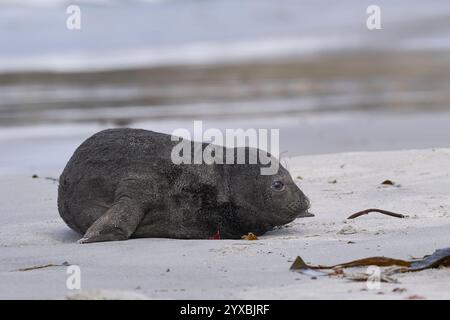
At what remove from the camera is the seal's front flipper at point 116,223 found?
6527 mm

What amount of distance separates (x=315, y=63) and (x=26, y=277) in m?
18.5

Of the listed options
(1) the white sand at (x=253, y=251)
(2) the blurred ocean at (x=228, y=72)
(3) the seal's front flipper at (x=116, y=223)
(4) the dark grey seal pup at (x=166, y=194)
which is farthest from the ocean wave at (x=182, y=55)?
(3) the seal's front flipper at (x=116, y=223)

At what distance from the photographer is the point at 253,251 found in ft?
19.7

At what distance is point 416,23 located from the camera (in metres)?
29.5

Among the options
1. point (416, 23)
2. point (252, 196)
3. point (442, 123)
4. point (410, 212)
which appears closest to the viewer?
point (252, 196)

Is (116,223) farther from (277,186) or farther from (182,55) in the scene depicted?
(182,55)

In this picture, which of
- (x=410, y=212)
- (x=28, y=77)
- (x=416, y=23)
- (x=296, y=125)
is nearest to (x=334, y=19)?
(x=416, y=23)

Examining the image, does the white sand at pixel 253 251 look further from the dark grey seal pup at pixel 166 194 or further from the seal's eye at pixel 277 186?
the seal's eye at pixel 277 186

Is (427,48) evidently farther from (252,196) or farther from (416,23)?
(252,196)

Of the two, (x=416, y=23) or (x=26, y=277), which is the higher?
(x=416, y=23)

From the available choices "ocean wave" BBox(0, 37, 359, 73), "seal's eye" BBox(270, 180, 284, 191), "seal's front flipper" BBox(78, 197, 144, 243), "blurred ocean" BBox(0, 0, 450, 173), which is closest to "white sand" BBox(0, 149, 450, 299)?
"seal's front flipper" BBox(78, 197, 144, 243)

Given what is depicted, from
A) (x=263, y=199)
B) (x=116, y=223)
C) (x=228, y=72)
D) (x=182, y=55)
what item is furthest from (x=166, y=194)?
(x=182, y=55)

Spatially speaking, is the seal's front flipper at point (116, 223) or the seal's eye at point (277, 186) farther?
the seal's eye at point (277, 186)

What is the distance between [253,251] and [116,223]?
1.01 metres
